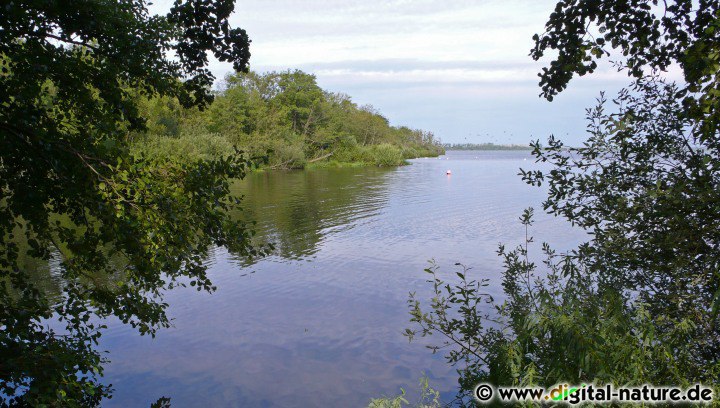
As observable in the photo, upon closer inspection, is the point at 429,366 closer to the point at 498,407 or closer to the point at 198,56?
the point at 498,407

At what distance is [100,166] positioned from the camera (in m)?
Result: 5.84

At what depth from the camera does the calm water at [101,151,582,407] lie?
10.4m

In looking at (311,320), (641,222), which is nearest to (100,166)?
(641,222)

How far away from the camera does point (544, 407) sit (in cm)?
471

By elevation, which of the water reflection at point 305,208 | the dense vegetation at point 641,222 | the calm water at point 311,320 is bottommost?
the calm water at point 311,320

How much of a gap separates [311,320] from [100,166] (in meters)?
8.83

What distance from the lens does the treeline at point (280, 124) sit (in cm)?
6116

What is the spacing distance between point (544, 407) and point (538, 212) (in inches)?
981

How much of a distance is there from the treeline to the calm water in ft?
116

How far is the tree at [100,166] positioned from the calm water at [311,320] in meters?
4.24

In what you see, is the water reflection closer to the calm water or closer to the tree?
the calm water

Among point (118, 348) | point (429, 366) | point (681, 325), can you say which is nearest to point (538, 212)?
point (429, 366)

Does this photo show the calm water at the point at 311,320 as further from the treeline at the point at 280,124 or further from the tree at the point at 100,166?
the treeline at the point at 280,124

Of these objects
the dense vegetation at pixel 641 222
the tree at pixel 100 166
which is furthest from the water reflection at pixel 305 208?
the dense vegetation at pixel 641 222
